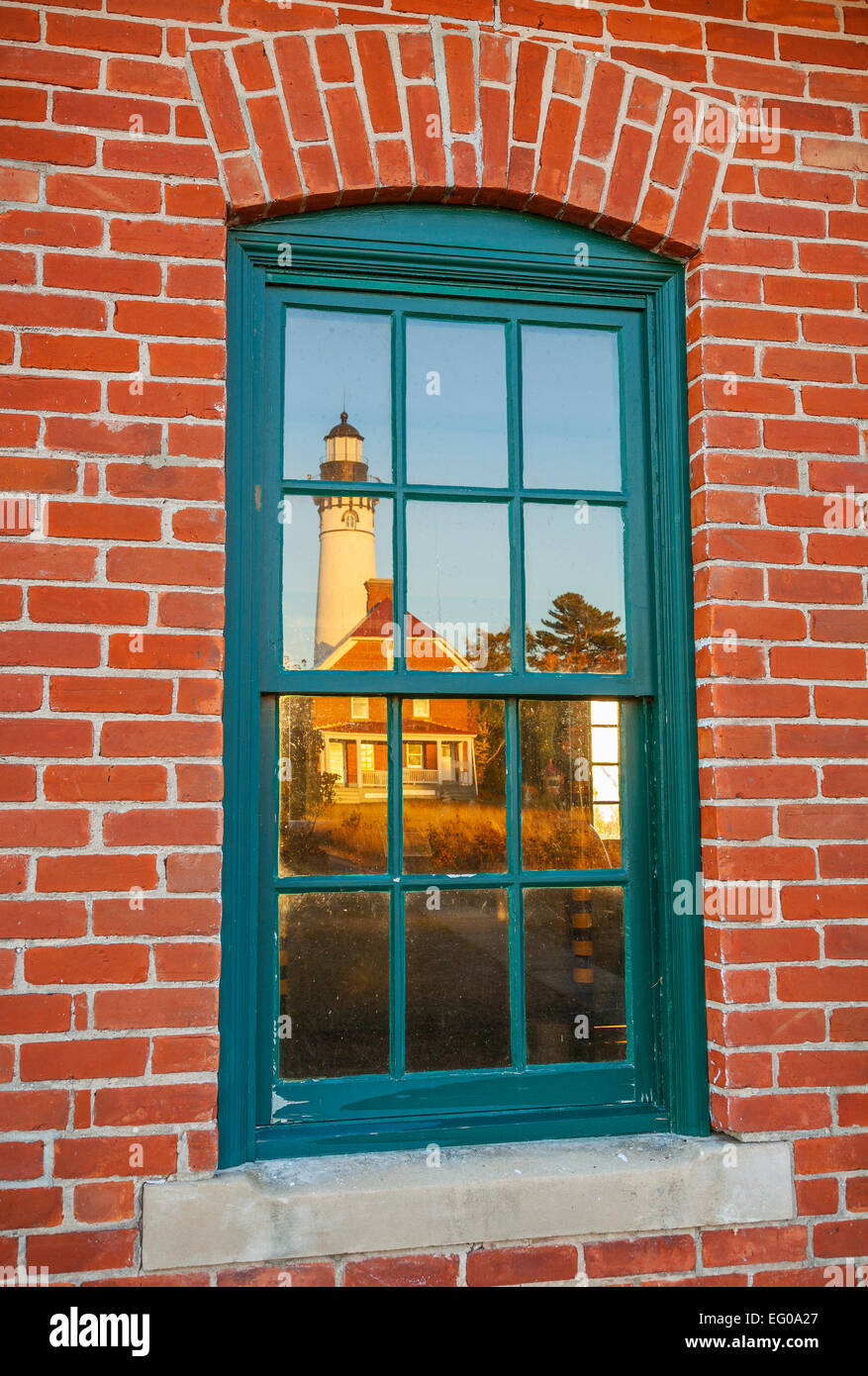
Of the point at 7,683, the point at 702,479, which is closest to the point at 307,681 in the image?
the point at 7,683

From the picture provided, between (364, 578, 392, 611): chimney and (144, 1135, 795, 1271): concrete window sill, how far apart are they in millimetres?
1333

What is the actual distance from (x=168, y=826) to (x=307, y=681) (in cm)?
48

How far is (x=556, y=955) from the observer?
244cm

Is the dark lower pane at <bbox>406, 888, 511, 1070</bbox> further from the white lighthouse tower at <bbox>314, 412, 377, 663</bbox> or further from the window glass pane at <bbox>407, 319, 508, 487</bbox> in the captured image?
the window glass pane at <bbox>407, 319, 508, 487</bbox>

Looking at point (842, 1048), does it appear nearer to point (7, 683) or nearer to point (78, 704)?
point (78, 704)

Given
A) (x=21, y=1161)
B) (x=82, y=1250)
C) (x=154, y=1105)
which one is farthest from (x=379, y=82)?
(x=82, y=1250)

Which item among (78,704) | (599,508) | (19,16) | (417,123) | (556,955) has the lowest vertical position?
(556,955)

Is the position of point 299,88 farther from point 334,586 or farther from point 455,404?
point 334,586

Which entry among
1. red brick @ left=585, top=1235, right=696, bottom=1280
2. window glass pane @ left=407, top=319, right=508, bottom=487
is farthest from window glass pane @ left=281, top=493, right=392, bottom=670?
red brick @ left=585, top=1235, right=696, bottom=1280

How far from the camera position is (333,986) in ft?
7.68

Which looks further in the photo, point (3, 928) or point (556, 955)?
point (556, 955)

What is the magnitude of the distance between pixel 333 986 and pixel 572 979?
2.00 feet

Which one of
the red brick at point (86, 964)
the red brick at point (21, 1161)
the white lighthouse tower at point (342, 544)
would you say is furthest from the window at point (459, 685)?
the red brick at point (21, 1161)

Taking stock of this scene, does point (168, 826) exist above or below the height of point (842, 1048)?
above
